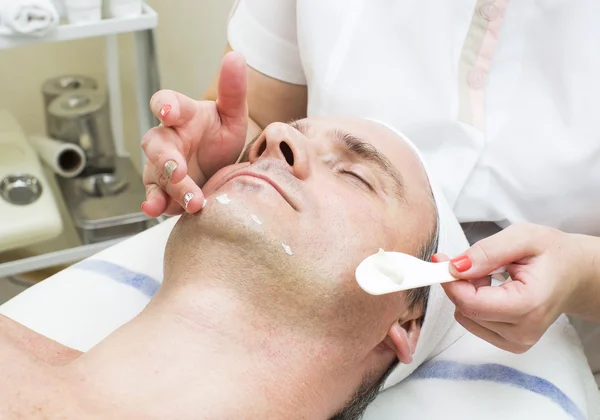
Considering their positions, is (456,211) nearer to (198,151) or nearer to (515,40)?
(515,40)

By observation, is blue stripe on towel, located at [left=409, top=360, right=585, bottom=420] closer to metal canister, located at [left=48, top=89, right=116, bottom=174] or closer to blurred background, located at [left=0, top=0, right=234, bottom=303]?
blurred background, located at [left=0, top=0, right=234, bottom=303]

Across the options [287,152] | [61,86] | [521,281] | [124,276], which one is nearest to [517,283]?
[521,281]

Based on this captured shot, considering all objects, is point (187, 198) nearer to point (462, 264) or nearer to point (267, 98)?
point (462, 264)

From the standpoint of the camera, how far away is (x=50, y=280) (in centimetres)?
110

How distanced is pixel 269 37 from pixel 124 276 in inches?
21.1

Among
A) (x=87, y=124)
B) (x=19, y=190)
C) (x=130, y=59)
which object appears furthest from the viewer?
(x=130, y=59)

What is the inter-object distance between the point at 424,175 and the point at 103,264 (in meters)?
0.59

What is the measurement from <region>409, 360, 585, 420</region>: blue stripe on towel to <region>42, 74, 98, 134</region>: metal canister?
143 centimetres

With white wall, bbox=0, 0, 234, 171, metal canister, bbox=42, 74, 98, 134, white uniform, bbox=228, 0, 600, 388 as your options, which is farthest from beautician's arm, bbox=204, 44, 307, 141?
metal canister, bbox=42, 74, 98, 134

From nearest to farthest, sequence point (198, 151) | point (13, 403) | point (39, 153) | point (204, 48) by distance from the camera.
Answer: point (13, 403) < point (198, 151) < point (39, 153) < point (204, 48)

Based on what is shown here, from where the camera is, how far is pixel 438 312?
0.99m

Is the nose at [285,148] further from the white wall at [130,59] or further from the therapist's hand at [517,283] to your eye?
the white wall at [130,59]

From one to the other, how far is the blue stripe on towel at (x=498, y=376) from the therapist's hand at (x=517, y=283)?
122mm

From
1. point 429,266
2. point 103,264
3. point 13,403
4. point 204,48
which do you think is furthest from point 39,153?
point 429,266
